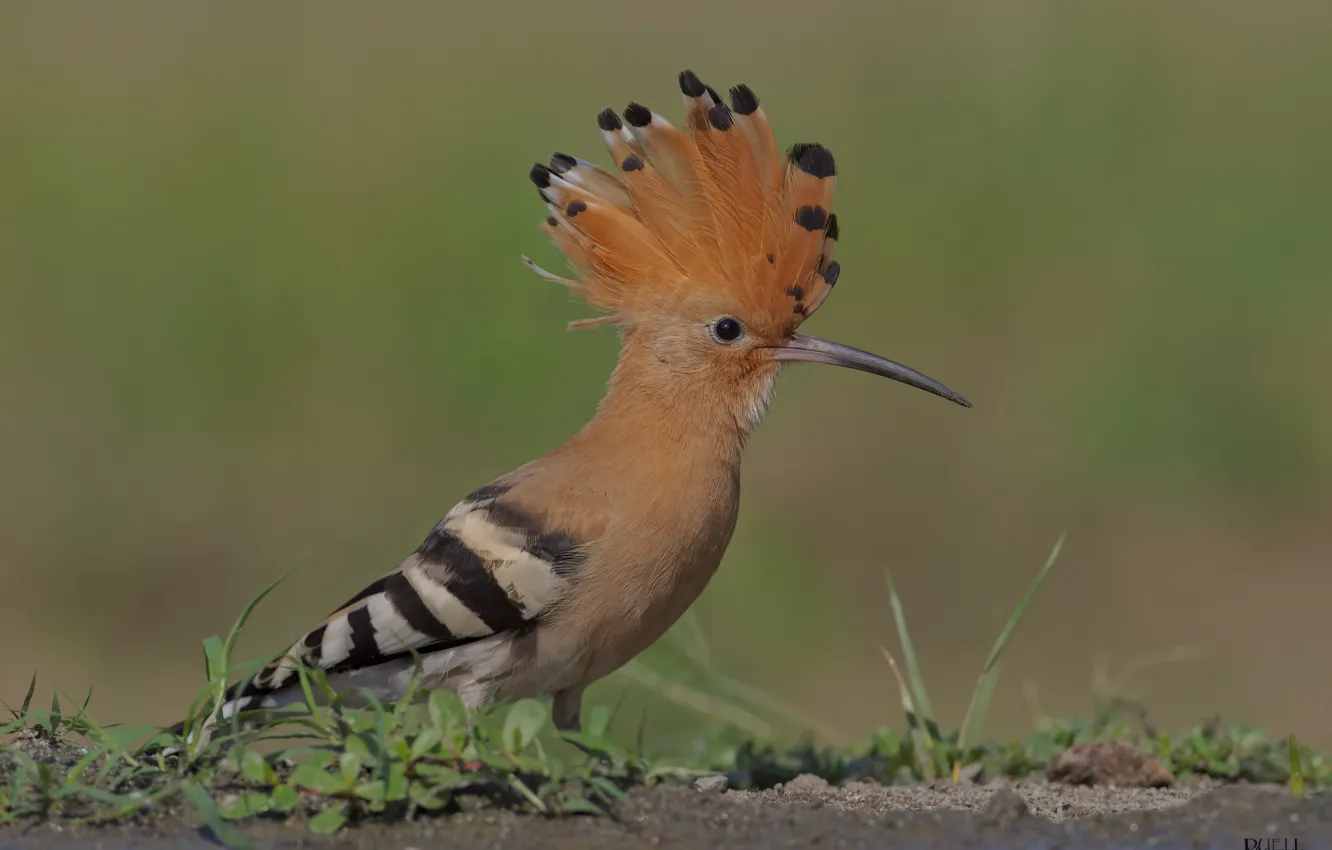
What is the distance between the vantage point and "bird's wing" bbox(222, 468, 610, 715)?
336 cm

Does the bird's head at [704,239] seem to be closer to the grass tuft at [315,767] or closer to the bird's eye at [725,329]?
the bird's eye at [725,329]

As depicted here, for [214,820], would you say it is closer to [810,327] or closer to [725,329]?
[725,329]

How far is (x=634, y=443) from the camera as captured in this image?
3.57 meters

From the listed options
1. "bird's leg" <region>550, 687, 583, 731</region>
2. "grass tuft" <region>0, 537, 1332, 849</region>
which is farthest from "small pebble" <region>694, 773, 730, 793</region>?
"bird's leg" <region>550, 687, 583, 731</region>

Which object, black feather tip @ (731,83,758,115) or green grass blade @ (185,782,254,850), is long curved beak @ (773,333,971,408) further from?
green grass blade @ (185,782,254,850)

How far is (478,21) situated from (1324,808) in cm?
913

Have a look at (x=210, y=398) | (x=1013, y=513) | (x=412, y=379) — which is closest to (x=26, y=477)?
(x=210, y=398)

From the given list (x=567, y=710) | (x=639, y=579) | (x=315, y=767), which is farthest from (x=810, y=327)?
(x=315, y=767)

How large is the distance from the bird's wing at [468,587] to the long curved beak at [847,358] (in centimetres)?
57

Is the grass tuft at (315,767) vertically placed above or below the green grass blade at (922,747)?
above

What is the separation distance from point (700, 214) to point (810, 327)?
4.36m

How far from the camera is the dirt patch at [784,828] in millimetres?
2508

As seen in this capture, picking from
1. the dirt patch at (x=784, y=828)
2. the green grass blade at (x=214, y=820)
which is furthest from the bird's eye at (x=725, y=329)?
the green grass blade at (x=214, y=820)

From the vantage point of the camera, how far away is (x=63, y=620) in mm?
6535
